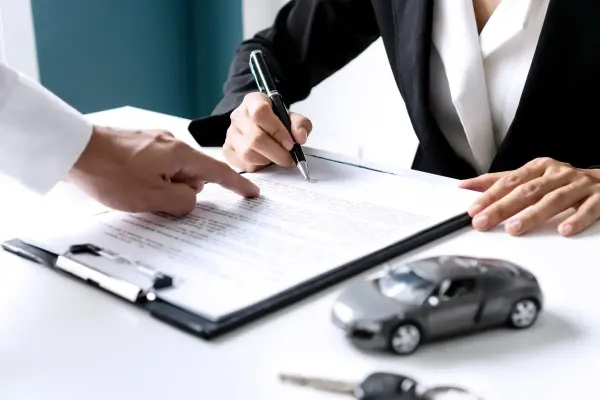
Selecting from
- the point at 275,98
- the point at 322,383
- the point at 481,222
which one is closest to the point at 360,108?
the point at 275,98

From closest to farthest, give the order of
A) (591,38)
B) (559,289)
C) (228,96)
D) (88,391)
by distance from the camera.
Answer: (88,391) → (559,289) → (591,38) → (228,96)

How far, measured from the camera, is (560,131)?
3.17 ft

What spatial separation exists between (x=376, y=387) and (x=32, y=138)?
414mm

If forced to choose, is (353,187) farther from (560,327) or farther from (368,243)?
(560,327)

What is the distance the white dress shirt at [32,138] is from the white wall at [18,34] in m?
1.19

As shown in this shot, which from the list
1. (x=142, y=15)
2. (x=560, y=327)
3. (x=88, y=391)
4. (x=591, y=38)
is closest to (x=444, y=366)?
(x=560, y=327)

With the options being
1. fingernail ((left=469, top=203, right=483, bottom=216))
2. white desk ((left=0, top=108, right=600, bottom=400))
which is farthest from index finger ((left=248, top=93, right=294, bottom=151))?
white desk ((left=0, top=108, right=600, bottom=400))

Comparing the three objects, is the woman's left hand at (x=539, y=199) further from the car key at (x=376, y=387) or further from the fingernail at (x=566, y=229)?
the car key at (x=376, y=387)

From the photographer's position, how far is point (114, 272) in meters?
0.56

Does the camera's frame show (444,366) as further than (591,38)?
No

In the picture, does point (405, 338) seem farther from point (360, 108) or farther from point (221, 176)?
point (360, 108)

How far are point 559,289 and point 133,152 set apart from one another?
0.40 m

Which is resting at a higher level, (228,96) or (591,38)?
(591,38)

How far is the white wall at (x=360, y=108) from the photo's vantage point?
1915 mm
